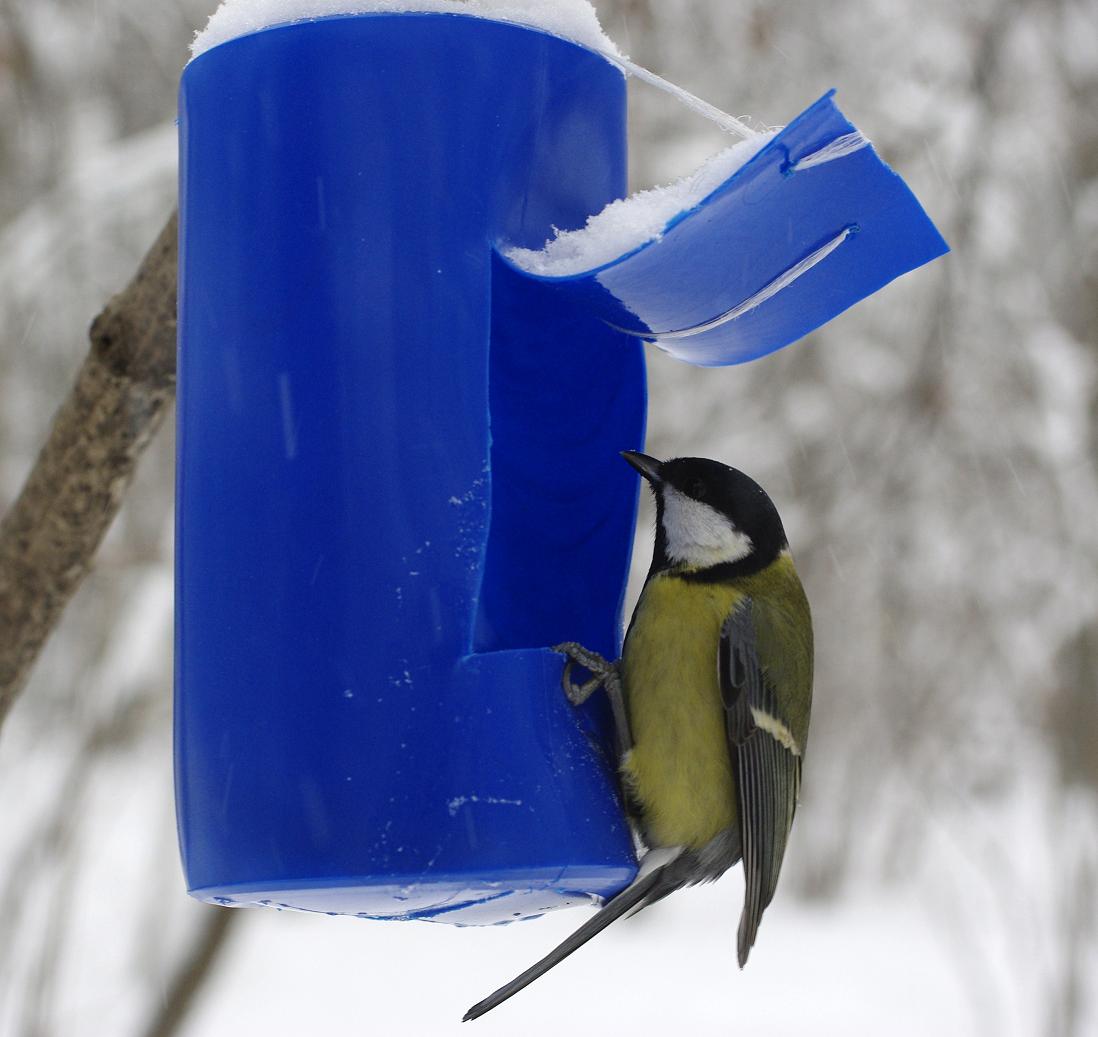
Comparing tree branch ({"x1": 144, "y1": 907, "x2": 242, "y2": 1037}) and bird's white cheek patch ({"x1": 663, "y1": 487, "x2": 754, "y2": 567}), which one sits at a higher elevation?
bird's white cheek patch ({"x1": 663, "y1": 487, "x2": 754, "y2": 567})

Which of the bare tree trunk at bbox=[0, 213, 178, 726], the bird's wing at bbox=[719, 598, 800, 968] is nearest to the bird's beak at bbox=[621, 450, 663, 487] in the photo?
the bird's wing at bbox=[719, 598, 800, 968]

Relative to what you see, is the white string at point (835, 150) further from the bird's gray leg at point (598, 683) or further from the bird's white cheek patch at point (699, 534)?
the bird's white cheek patch at point (699, 534)

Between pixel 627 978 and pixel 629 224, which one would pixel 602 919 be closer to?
pixel 629 224

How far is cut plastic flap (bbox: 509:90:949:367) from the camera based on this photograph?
6.48 feet

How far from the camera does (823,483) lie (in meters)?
7.89

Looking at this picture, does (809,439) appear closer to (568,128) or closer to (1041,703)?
(1041,703)

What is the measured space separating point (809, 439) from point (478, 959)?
694cm

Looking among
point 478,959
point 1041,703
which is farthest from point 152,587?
point 478,959

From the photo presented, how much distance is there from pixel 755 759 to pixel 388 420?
36.6 inches

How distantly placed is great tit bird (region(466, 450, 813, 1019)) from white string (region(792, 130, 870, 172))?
69 cm

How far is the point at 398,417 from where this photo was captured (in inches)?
86.5

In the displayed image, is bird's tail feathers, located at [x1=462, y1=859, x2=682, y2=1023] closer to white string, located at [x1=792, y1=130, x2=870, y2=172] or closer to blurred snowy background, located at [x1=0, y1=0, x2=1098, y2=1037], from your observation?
white string, located at [x1=792, y1=130, x2=870, y2=172]

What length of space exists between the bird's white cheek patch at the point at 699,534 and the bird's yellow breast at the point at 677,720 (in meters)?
0.15

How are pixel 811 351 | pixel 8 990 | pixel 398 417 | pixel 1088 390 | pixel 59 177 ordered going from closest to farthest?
pixel 398 417
pixel 8 990
pixel 59 177
pixel 1088 390
pixel 811 351
